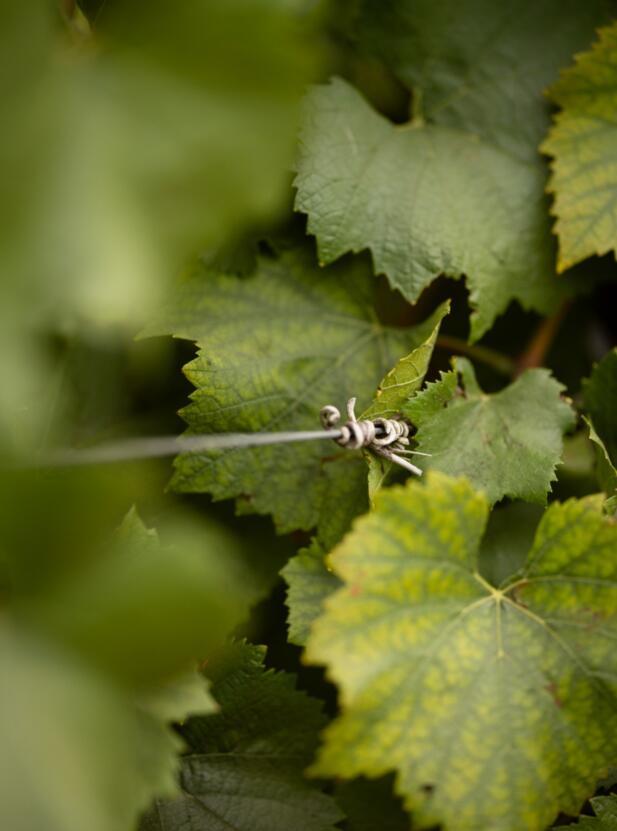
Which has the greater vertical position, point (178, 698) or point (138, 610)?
point (138, 610)

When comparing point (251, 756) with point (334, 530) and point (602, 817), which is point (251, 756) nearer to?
point (334, 530)

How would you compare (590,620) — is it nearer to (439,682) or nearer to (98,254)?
(439,682)

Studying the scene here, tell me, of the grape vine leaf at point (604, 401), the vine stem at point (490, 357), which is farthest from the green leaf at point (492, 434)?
the vine stem at point (490, 357)

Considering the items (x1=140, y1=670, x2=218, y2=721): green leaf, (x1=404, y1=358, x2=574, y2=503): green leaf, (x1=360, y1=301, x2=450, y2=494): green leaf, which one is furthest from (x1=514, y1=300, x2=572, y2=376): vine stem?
(x1=140, y1=670, x2=218, y2=721): green leaf

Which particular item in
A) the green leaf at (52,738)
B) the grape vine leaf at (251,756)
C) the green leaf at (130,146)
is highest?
the green leaf at (130,146)

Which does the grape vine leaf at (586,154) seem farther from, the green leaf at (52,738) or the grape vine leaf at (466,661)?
the green leaf at (52,738)

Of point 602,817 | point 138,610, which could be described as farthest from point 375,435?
point 602,817

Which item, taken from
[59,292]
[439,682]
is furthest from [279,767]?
[59,292]
